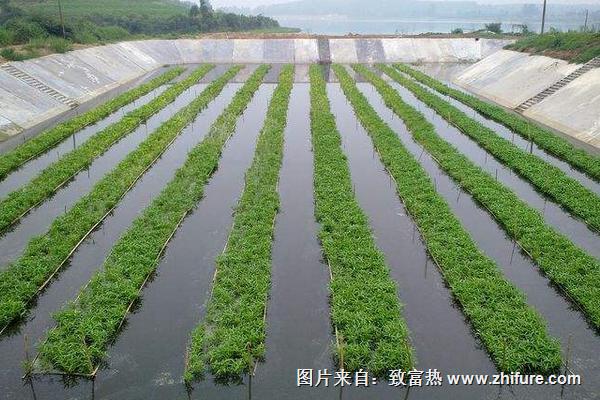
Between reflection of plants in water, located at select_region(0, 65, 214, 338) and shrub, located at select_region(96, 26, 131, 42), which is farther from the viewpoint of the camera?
shrub, located at select_region(96, 26, 131, 42)

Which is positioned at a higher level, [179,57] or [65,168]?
[179,57]

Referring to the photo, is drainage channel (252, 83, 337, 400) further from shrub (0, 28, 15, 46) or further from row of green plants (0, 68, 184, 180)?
shrub (0, 28, 15, 46)

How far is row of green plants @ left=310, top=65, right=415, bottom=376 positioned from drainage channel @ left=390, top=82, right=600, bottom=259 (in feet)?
18.7

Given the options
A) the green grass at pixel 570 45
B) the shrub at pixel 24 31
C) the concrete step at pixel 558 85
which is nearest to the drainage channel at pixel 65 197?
the shrub at pixel 24 31

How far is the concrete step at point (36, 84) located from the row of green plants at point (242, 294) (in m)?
17.5

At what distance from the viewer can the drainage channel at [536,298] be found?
895cm

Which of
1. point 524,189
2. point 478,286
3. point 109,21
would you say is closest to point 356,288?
point 478,286

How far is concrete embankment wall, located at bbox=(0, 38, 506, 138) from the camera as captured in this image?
99.3 ft

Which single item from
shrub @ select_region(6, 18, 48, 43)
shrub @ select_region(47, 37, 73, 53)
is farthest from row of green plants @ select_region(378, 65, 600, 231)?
shrub @ select_region(6, 18, 48, 43)

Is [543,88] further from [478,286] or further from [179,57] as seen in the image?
[179,57]

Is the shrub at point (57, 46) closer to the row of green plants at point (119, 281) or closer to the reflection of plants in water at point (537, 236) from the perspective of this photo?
Result: the row of green plants at point (119, 281)

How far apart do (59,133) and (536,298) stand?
2112 centimetres

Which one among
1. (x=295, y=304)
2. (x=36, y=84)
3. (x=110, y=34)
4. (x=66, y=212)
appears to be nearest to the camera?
(x=295, y=304)

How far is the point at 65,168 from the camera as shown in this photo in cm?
1873
